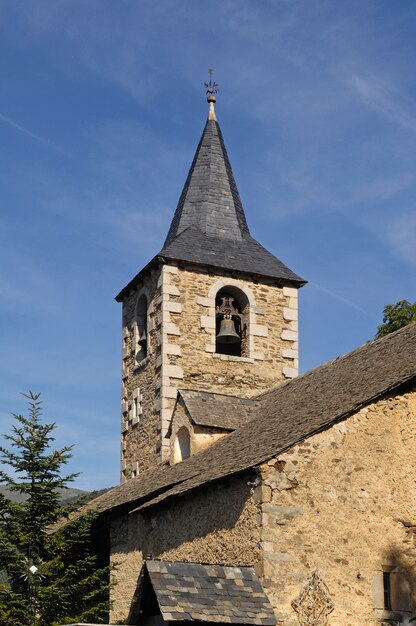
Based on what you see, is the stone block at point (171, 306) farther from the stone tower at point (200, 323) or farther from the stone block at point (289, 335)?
the stone block at point (289, 335)

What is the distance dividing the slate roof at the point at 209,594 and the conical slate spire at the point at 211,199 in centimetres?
1170

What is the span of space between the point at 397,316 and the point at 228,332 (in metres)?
4.41

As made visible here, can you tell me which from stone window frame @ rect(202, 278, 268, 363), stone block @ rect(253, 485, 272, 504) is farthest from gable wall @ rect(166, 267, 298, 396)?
stone block @ rect(253, 485, 272, 504)

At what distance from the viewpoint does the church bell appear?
21859 mm

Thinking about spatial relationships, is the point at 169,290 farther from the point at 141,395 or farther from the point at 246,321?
the point at 141,395

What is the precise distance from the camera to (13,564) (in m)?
15.4

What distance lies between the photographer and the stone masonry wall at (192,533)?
1369cm

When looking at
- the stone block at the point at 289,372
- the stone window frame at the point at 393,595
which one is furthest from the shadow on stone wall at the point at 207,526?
the stone block at the point at 289,372

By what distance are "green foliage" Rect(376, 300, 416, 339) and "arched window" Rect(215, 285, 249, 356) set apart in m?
3.52

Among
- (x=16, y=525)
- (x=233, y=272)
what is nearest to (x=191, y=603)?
(x=16, y=525)

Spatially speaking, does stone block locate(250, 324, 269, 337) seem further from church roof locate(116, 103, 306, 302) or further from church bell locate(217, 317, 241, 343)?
church roof locate(116, 103, 306, 302)

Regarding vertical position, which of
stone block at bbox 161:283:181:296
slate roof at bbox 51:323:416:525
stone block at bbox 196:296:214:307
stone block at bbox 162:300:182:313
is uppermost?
stone block at bbox 161:283:181:296

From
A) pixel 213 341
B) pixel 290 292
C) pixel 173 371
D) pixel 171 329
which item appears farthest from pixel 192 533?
pixel 290 292

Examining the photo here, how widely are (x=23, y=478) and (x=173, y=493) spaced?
2.45 metres
